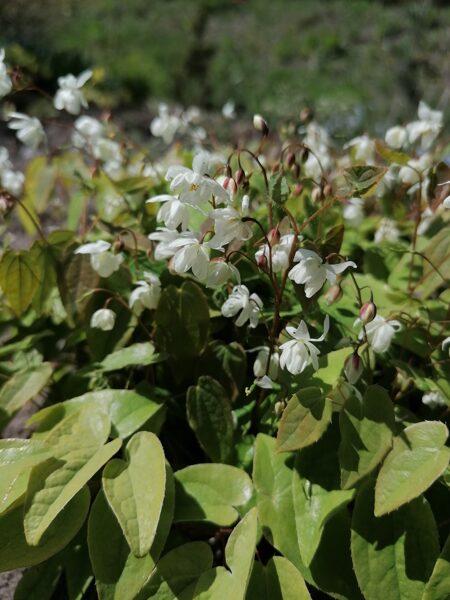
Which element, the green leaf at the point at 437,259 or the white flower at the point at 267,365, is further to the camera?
the green leaf at the point at 437,259

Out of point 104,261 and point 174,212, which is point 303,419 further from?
point 104,261

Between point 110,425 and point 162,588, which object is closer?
point 162,588

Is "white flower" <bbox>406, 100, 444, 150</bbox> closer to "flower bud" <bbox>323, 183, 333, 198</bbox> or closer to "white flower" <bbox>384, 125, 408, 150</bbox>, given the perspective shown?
"white flower" <bbox>384, 125, 408, 150</bbox>

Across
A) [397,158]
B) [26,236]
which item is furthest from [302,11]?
[397,158]

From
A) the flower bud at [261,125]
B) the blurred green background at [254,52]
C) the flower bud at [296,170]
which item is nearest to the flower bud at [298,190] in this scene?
the flower bud at [296,170]

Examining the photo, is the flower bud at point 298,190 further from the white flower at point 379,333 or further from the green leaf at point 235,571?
the green leaf at point 235,571

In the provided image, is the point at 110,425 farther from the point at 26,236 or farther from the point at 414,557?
the point at 26,236

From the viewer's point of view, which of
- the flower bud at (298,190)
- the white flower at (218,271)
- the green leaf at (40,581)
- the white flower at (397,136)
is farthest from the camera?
the white flower at (397,136)
